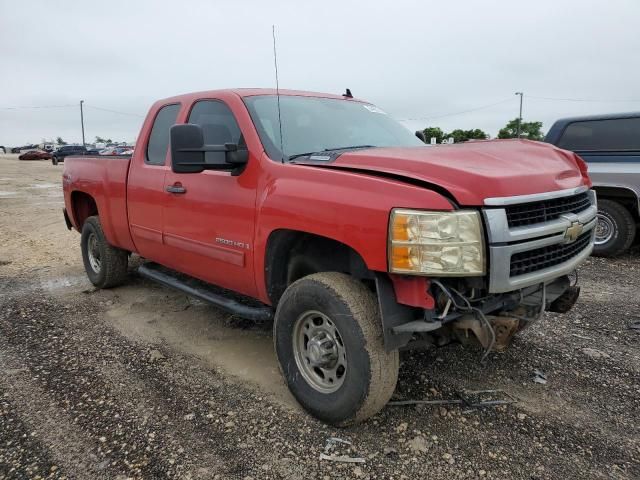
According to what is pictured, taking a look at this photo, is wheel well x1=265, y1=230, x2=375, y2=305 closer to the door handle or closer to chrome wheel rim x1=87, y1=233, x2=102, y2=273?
the door handle

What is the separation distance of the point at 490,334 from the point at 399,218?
79 cm

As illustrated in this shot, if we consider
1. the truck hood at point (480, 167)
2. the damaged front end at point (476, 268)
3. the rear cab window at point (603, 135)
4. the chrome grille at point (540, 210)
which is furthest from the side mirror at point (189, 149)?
the rear cab window at point (603, 135)

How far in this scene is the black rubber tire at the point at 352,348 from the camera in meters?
2.60

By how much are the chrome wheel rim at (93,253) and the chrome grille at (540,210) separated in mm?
4630

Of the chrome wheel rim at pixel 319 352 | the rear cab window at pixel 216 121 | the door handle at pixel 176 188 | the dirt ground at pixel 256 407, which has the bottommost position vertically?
the dirt ground at pixel 256 407

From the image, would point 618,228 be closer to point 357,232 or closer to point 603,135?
point 603,135

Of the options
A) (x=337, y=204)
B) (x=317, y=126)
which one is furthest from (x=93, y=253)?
(x=337, y=204)

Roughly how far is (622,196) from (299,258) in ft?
18.2

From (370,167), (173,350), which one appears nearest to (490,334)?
(370,167)

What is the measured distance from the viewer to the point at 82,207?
6016 millimetres

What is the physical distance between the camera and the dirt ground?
2582 mm

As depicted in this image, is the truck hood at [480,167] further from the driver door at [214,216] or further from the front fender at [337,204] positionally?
the driver door at [214,216]

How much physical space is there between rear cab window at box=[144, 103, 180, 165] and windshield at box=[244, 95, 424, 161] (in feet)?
3.50

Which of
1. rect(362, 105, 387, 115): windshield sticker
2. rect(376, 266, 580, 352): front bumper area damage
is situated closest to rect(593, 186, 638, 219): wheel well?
rect(362, 105, 387, 115): windshield sticker
